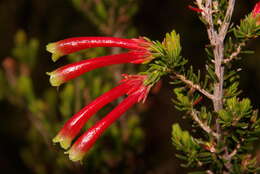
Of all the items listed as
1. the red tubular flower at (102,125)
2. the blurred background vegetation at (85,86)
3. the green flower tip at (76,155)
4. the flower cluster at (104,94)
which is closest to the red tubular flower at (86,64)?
the flower cluster at (104,94)

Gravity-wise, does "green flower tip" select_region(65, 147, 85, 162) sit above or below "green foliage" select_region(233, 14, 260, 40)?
below

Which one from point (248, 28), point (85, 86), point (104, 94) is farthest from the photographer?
point (85, 86)

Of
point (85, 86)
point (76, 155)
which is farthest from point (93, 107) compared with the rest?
point (85, 86)

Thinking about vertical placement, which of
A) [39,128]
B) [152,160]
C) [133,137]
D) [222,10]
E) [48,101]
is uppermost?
[222,10]

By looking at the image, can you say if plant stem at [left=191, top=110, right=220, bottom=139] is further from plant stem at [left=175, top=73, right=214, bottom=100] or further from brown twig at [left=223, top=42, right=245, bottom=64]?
brown twig at [left=223, top=42, right=245, bottom=64]

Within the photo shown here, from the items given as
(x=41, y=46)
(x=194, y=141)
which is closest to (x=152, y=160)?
(x=194, y=141)

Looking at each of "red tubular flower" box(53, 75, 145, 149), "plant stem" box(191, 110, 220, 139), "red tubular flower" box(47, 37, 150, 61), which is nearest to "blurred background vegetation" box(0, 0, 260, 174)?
"red tubular flower" box(53, 75, 145, 149)

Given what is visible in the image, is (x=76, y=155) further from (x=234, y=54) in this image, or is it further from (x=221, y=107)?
(x=234, y=54)

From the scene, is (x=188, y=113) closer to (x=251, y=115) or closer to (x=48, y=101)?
(x=251, y=115)
